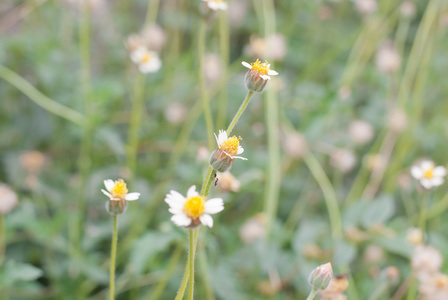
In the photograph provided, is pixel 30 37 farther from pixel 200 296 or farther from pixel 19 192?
pixel 200 296

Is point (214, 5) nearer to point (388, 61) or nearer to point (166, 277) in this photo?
point (166, 277)

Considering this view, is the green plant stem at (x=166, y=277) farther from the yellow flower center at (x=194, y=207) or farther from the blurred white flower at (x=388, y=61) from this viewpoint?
the blurred white flower at (x=388, y=61)

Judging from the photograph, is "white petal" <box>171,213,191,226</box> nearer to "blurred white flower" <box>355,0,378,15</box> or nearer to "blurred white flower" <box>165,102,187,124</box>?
"blurred white flower" <box>165,102,187,124</box>

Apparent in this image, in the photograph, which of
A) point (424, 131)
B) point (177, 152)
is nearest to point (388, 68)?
point (424, 131)

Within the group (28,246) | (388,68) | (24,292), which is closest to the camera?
(24,292)

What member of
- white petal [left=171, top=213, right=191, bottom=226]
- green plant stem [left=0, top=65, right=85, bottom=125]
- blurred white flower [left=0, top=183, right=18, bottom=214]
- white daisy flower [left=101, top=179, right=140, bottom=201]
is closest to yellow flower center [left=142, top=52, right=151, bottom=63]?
green plant stem [left=0, top=65, right=85, bottom=125]
